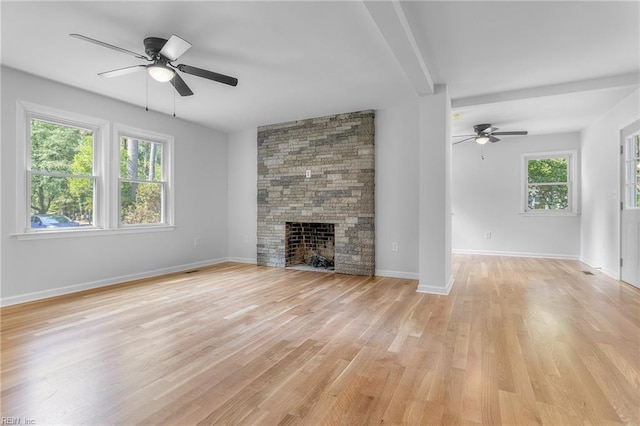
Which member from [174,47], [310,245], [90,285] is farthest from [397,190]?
[90,285]

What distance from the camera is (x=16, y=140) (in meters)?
3.55

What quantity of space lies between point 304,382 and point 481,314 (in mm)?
2107

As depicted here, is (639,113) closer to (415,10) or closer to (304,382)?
(415,10)

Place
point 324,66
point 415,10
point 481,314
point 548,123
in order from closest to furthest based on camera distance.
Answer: point 415,10, point 481,314, point 324,66, point 548,123

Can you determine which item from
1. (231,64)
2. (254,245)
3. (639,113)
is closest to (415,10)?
(231,64)

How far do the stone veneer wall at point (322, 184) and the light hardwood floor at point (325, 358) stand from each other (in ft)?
4.41

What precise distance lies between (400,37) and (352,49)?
59 centimetres

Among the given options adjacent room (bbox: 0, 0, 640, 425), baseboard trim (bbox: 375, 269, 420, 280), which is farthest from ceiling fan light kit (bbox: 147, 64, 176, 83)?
baseboard trim (bbox: 375, 269, 420, 280)

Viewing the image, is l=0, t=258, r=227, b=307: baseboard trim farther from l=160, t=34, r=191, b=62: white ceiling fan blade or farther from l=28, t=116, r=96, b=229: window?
l=160, t=34, r=191, b=62: white ceiling fan blade

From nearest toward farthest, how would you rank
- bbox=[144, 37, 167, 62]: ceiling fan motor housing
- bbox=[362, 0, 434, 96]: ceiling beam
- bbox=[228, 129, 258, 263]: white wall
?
bbox=[362, 0, 434, 96]: ceiling beam < bbox=[144, 37, 167, 62]: ceiling fan motor housing < bbox=[228, 129, 258, 263]: white wall

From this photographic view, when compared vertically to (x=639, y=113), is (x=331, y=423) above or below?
below

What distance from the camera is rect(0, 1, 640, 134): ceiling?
2451 millimetres

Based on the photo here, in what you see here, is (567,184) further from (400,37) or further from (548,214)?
(400,37)

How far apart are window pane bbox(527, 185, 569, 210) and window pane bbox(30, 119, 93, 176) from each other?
8117 millimetres
